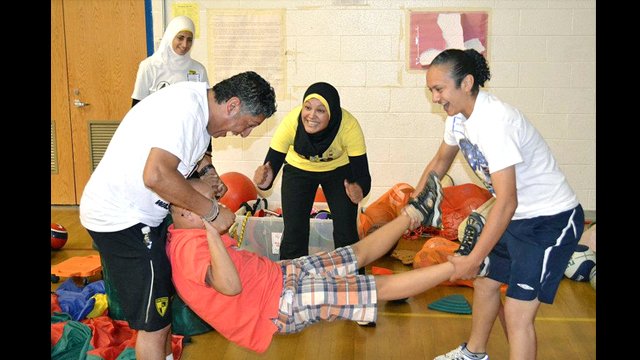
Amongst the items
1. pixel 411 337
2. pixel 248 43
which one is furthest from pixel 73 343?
pixel 248 43

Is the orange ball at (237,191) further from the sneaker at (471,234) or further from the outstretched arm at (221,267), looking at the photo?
the outstretched arm at (221,267)

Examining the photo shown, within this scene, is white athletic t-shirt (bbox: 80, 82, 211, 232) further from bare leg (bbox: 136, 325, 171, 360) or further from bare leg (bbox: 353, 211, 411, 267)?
bare leg (bbox: 353, 211, 411, 267)

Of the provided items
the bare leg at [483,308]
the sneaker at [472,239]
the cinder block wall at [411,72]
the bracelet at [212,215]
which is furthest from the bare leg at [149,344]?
the cinder block wall at [411,72]

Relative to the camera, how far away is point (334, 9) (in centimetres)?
596

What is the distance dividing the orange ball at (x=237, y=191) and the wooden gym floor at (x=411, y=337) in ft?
6.09

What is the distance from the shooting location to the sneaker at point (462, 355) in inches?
123

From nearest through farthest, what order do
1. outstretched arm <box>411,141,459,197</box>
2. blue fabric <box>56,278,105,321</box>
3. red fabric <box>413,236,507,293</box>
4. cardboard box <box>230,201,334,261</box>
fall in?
outstretched arm <box>411,141,459,197</box> → blue fabric <box>56,278,105,321</box> → red fabric <box>413,236,507,293</box> → cardboard box <box>230,201,334,261</box>

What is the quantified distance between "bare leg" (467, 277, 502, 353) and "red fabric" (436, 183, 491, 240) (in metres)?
2.34

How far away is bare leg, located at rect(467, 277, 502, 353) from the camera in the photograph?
297 cm

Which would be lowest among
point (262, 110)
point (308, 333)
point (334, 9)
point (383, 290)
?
point (308, 333)

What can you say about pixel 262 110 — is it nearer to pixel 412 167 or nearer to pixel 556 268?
pixel 556 268

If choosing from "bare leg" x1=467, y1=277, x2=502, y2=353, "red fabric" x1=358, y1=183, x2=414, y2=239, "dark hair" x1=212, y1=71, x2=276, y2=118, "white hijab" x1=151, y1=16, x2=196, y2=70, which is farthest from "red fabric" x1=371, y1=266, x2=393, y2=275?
"dark hair" x1=212, y1=71, x2=276, y2=118
